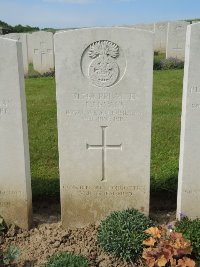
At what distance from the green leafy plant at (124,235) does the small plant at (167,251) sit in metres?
0.19

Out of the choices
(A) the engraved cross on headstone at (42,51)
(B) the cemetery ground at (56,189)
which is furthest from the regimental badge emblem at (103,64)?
(A) the engraved cross on headstone at (42,51)

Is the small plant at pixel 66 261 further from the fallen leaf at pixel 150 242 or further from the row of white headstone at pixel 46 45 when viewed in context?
the row of white headstone at pixel 46 45

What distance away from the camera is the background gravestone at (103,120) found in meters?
3.49

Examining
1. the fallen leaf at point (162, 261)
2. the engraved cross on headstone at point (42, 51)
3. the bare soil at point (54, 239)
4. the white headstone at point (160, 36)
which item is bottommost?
the bare soil at point (54, 239)

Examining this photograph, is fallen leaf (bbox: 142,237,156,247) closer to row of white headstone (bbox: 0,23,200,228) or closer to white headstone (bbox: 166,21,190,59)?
row of white headstone (bbox: 0,23,200,228)

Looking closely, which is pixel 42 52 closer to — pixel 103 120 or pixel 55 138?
pixel 55 138

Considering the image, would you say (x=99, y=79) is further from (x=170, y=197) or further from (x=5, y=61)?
(x=170, y=197)

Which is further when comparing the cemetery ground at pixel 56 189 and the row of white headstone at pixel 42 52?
the row of white headstone at pixel 42 52

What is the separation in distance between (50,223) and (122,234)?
106 centimetres

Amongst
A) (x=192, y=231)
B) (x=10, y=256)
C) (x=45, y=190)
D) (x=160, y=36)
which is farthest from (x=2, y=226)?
(x=160, y=36)

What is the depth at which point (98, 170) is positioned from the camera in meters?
3.87

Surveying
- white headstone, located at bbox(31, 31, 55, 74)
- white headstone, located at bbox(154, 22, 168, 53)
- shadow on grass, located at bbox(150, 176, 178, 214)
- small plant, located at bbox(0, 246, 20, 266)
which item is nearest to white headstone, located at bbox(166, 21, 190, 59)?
white headstone, located at bbox(154, 22, 168, 53)

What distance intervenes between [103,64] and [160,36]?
16.4 m

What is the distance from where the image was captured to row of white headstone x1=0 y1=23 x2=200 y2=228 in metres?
3.49
